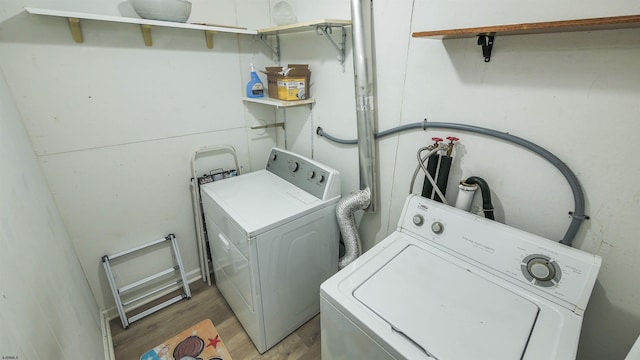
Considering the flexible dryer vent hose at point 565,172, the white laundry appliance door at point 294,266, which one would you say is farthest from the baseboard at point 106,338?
the flexible dryer vent hose at point 565,172

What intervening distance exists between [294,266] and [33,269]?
1.06 m

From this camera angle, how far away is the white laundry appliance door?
1446 millimetres

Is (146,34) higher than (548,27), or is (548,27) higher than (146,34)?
(146,34)

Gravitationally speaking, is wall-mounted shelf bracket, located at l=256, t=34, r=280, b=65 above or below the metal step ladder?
above

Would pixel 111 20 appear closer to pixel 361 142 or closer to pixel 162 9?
pixel 162 9

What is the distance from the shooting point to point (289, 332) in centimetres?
174

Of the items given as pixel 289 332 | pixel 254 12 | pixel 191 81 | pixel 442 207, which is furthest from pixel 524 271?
pixel 254 12

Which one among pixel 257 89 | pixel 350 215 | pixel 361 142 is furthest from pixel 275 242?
pixel 257 89

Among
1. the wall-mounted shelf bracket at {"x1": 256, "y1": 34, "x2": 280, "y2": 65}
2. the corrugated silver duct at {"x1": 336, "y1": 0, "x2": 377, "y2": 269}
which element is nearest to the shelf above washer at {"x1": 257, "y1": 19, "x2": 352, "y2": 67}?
the corrugated silver duct at {"x1": 336, "y1": 0, "x2": 377, "y2": 269}

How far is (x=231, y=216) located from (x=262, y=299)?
19.2 inches

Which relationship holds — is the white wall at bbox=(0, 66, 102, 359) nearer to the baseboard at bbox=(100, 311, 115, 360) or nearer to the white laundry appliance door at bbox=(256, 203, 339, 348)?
the baseboard at bbox=(100, 311, 115, 360)

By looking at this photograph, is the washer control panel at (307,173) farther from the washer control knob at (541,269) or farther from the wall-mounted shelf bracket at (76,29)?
the wall-mounted shelf bracket at (76,29)

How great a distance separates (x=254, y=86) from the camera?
1.95m

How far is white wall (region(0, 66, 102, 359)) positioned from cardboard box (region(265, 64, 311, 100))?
50.4 inches
